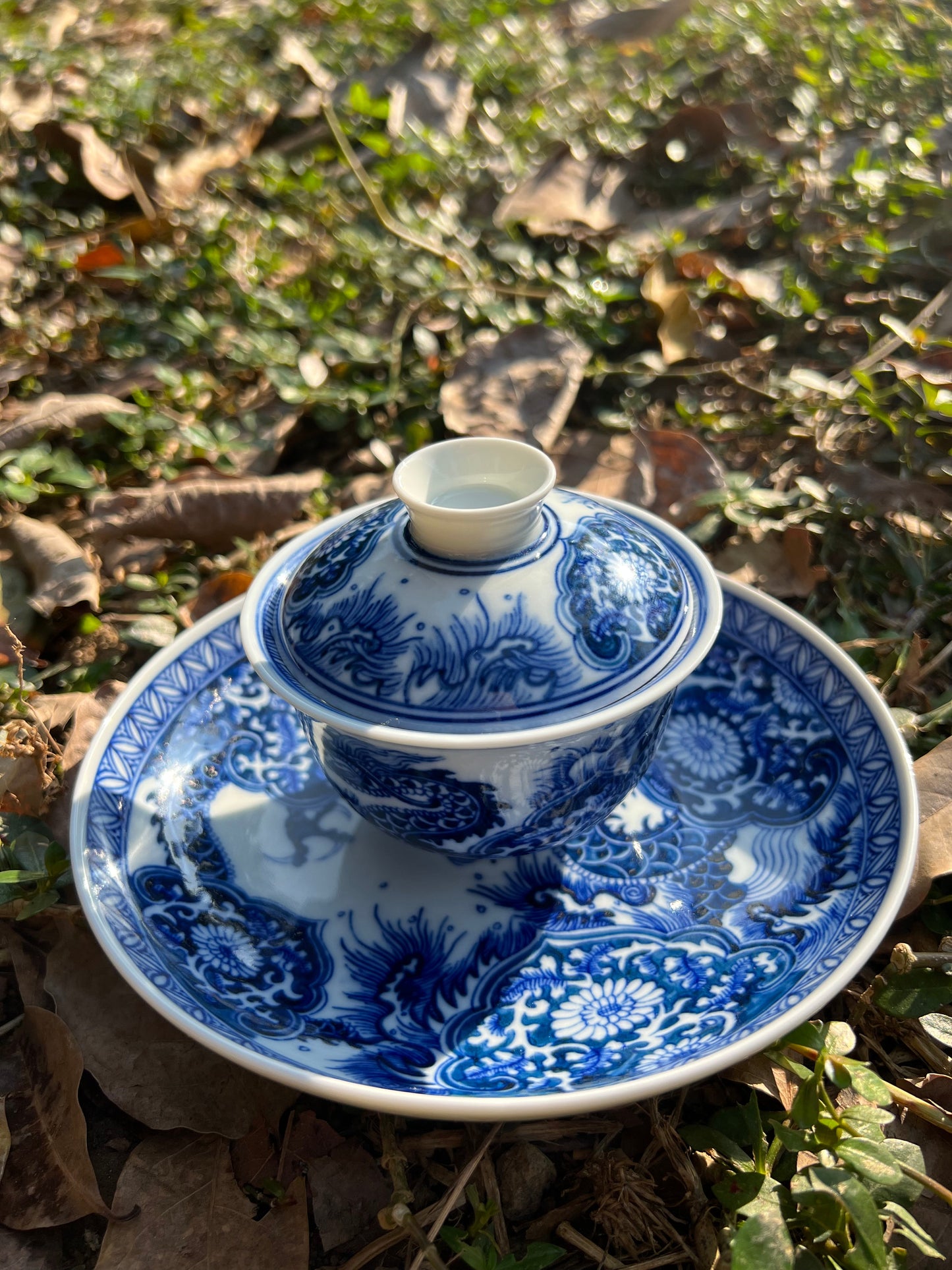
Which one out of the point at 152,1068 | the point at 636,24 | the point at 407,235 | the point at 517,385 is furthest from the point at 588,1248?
the point at 636,24

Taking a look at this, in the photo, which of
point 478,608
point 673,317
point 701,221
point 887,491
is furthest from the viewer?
point 701,221

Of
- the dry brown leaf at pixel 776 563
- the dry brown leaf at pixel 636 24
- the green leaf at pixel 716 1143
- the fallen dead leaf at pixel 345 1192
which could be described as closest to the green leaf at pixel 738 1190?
the green leaf at pixel 716 1143

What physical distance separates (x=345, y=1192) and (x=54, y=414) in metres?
1.55

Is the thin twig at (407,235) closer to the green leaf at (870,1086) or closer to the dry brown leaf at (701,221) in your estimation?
the dry brown leaf at (701,221)

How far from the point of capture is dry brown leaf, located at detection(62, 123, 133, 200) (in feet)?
8.44

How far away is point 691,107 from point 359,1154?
9.11ft

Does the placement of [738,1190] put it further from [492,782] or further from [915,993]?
[492,782]

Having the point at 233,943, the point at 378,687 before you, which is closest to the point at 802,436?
the point at 378,687

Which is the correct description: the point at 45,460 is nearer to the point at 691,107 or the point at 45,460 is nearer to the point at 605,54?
the point at 691,107

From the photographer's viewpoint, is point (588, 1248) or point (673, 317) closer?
point (588, 1248)

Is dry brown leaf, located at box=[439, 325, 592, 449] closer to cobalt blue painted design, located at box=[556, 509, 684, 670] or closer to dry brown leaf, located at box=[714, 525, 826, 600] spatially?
dry brown leaf, located at box=[714, 525, 826, 600]

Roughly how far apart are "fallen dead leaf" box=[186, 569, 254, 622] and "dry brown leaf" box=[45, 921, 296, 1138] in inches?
27.3

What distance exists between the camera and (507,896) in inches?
47.8

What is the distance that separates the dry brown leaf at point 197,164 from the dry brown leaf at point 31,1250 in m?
2.30
